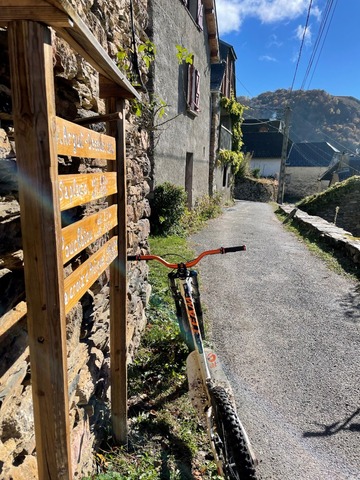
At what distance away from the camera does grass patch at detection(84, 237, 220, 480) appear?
2.34 metres

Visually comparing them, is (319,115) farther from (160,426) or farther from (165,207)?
(160,426)

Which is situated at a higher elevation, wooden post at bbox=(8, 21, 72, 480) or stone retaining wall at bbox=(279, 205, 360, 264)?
wooden post at bbox=(8, 21, 72, 480)

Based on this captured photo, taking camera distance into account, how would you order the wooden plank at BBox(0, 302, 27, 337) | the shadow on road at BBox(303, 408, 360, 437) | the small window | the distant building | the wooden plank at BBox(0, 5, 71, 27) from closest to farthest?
1. the wooden plank at BBox(0, 5, 71, 27)
2. the wooden plank at BBox(0, 302, 27, 337)
3. the shadow on road at BBox(303, 408, 360, 437)
4. the small window
5. the distant building

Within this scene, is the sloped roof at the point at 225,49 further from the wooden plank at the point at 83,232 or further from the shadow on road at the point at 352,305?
the wooden plank at the point at 83,232

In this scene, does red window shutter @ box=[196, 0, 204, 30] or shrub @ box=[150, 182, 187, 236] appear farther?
red window shutter @ box=[196, 0, 204, 30]

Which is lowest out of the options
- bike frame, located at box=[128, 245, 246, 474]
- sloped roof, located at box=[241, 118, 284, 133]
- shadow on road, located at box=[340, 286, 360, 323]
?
shadow on road, located at box=[340, 286, 360, 323]

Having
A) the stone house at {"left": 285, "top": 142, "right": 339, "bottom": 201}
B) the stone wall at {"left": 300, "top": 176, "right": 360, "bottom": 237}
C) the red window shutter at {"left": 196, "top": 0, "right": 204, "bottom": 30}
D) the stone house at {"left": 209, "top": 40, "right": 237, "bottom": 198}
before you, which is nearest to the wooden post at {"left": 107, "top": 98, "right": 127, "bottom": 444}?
the red window shutter at {"left": 196, "top": 0, "right": 204, "bottom": 30}

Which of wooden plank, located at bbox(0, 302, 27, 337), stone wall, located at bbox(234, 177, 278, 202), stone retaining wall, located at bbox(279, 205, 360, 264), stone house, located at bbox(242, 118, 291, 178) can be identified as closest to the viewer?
wooden plank, located at bbox(0, 302, 27, 337)

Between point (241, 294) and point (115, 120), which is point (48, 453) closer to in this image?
point (115, 120)

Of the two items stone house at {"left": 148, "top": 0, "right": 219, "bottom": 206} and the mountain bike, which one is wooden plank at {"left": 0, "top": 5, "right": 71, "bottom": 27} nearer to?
the mountain bike

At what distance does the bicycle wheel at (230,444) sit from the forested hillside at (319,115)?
83467 millimetres

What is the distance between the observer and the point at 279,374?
11.6ft

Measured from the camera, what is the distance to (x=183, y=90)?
32.0 feet

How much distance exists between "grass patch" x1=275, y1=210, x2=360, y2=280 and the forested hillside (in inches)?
2946
